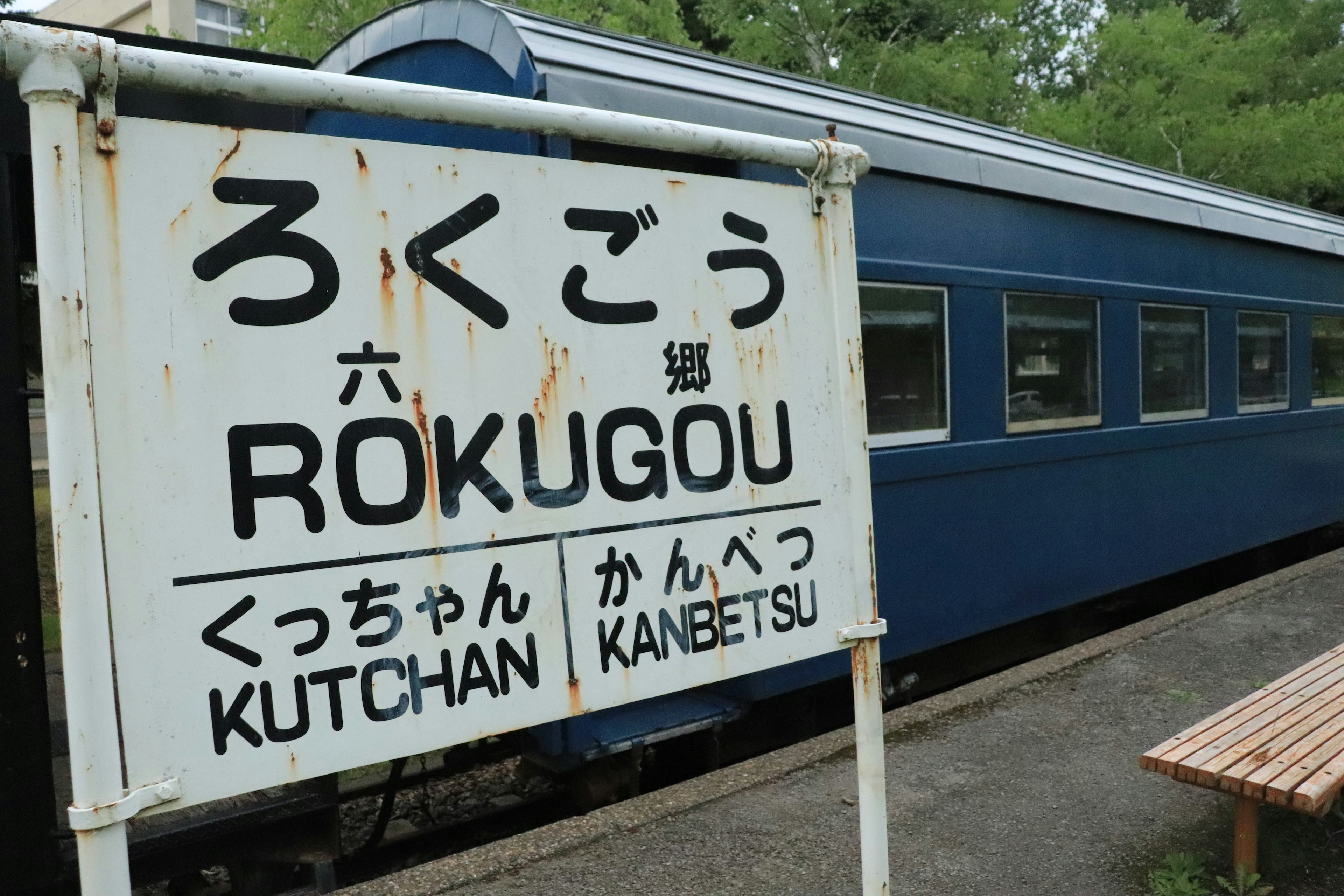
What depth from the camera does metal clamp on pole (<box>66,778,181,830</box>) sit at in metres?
1.28

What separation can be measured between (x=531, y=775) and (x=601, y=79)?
2.52 m

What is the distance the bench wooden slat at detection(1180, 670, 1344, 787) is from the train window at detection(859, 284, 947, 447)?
1627mm

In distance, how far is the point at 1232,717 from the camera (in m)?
3.25

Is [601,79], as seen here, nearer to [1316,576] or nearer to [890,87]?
[1316,576]

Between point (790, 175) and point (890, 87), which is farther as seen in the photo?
point (890, 87)

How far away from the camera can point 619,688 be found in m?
1.76

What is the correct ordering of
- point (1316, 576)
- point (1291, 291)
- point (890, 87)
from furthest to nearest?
point (890, 87), point (1291, 291), point (1316, 576)

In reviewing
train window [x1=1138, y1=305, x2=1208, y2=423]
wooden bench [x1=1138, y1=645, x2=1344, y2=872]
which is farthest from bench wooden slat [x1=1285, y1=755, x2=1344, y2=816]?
train window [x1=1138, y1=305, x2=1208, y2=423]

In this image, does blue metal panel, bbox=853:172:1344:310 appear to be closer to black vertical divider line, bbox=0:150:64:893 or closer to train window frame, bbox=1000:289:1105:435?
train window frame, bbox=1000:289:1105:435

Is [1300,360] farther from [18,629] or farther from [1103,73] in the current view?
[1103,73]

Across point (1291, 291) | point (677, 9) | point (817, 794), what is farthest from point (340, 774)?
point (677, 9)

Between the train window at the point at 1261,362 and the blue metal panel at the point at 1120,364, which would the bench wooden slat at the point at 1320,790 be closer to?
the blue metal panel at the point at 1120,364

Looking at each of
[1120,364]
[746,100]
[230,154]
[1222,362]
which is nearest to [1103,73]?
[1222,362]

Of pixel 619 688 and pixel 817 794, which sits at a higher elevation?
pixel 619 688
